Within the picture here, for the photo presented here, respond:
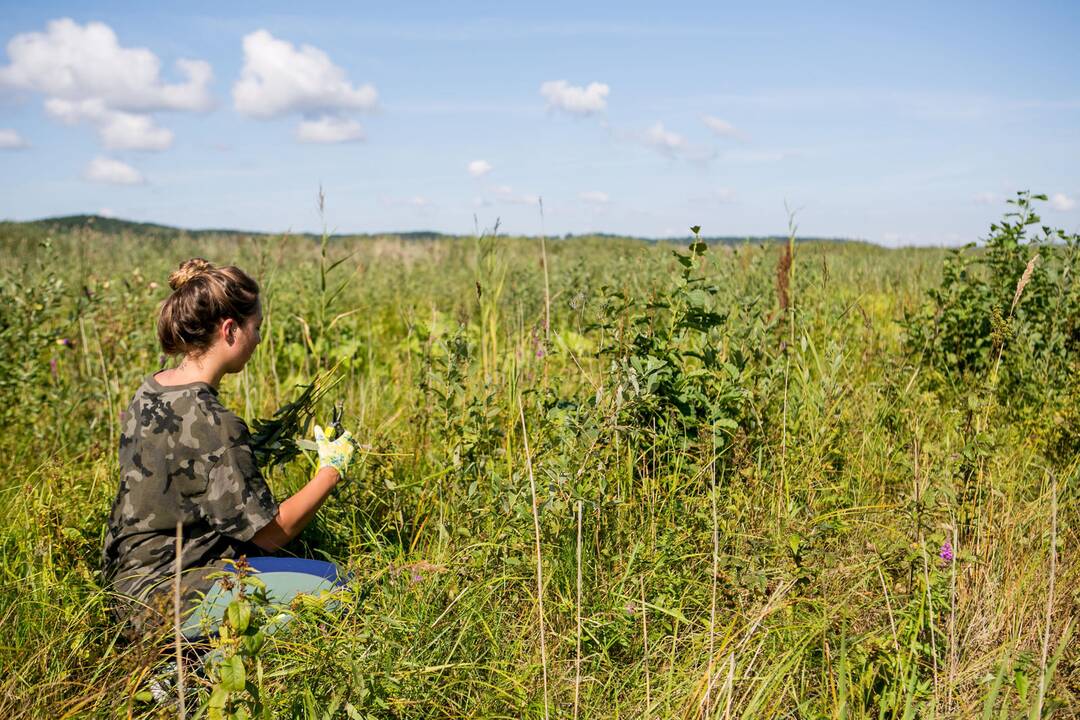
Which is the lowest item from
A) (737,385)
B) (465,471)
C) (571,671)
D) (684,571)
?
(571,671)

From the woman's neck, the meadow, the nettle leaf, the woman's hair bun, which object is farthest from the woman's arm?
the nettle leaf

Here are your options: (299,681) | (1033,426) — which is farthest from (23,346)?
(1033,426)

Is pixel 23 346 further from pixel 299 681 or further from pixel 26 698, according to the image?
pixel 299 681

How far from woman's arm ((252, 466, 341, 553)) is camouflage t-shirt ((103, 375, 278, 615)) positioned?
42mm

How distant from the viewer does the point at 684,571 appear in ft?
7.49

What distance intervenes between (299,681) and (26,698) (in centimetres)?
65

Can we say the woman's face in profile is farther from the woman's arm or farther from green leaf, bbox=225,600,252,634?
green leaf, bbox=225,600,252,634

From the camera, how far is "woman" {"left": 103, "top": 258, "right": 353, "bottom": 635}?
7.23ft

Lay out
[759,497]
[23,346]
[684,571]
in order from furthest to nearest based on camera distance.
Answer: [23,346], [759,497], [684,571]

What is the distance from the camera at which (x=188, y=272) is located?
2.36 m

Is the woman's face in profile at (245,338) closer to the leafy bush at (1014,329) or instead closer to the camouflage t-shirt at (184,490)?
the camouflage t-shirt at (184,490)

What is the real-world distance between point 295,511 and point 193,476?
0.32m

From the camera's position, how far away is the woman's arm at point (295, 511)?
226cm

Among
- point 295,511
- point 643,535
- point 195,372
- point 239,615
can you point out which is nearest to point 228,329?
point 195,372
